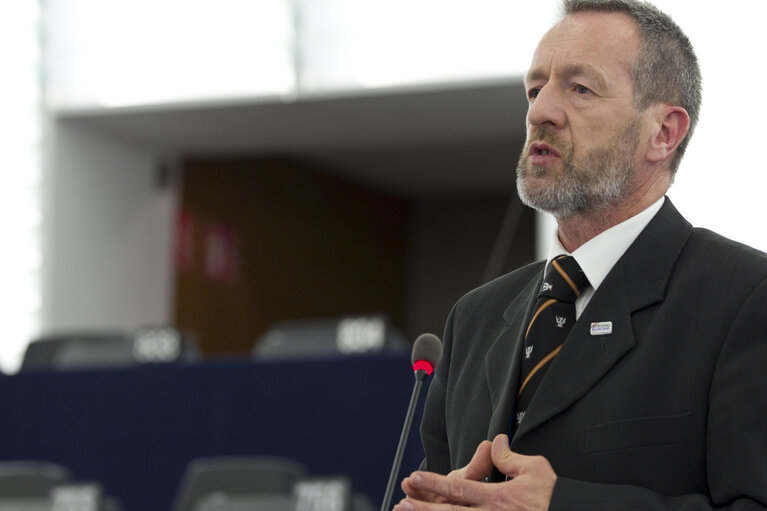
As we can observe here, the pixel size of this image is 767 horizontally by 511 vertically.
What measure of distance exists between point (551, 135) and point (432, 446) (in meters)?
0.51

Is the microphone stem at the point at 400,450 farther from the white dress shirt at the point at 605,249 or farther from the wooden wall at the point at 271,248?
the wooden wall at the point at 271,248

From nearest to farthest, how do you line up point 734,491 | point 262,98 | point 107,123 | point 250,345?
point 734,491, point 262,98, point 107,123, point 250,345

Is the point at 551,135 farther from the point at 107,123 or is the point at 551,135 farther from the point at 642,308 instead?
the point at 107,123

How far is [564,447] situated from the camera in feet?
5.15

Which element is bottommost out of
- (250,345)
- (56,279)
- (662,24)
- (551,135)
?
(250,345)

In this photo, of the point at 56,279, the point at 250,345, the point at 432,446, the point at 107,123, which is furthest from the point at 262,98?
the point at 432,446

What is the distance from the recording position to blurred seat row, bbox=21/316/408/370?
5.63 meters

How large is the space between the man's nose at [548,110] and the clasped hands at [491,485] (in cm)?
47

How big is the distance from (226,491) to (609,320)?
116 inches

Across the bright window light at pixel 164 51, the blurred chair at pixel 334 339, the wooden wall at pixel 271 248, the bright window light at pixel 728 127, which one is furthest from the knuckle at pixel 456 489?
the wooden wall at pixel 271 248

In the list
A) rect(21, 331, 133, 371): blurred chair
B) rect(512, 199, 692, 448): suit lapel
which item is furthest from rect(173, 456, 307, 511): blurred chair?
rect(512, 199, 692, 448): suit lapel

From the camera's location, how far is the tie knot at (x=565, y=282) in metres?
1.70

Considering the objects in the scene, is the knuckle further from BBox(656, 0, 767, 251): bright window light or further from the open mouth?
BBox(656, 0, 767, 251): bright window light

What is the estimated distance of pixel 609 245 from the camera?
173 cm
